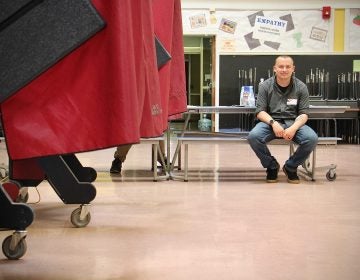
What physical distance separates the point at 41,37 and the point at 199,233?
1537 millimetres

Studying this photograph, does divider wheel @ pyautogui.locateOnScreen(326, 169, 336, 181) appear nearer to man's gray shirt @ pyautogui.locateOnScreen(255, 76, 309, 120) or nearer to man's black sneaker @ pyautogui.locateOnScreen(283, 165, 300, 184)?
man's black sneaker @ pyautogui.locateOnScreen(283, 165, 300, 184)

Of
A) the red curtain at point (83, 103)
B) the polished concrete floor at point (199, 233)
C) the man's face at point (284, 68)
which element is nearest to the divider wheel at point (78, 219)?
the polished concrete floor at point (199, 233)

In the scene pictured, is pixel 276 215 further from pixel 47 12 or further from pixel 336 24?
pixel 336 24

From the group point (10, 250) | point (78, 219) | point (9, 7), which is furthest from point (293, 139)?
point (9, 7)

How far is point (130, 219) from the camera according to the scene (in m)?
2.75

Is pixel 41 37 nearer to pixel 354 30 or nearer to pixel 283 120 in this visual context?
pixel 283 120

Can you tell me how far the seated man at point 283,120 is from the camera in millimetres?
4250

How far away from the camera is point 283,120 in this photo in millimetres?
4473

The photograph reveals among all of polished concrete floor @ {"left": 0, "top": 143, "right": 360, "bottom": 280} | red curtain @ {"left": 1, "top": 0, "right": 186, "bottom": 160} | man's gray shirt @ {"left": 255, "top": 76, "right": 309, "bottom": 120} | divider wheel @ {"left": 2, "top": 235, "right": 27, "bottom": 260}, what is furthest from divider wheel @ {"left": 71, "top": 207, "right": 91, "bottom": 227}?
man's gray shirt @ {"left": 255, "top": 76, "right": 309, "bottom": 120}

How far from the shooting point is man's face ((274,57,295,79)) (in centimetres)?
435

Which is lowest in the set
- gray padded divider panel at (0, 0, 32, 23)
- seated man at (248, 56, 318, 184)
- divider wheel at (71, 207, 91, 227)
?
divider wheel at (71, 207, 91, 227)

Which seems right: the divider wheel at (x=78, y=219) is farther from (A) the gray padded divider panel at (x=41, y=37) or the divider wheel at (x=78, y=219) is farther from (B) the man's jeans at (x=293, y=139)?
(B) the man's jeans at (x=293, y=139)

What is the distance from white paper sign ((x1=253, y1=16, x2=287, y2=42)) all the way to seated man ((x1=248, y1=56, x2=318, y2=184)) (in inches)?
201

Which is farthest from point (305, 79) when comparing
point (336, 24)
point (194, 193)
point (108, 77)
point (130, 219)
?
point (108, 77)
